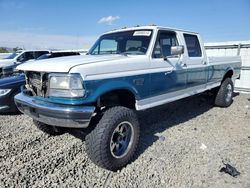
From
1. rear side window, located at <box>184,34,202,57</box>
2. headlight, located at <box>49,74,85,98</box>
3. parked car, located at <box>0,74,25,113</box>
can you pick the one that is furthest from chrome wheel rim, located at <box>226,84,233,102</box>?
parked car, located at <box>0,74,25,113</box>

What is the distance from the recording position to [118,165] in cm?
318

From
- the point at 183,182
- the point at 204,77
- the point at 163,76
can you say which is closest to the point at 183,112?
the point at 204,77

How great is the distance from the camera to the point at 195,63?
4.98 metres

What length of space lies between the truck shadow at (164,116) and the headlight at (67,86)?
1.46 metres

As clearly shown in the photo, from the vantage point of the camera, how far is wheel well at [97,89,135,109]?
3.34 m

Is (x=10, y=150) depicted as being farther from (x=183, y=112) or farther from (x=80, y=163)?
(x=183, y=112)

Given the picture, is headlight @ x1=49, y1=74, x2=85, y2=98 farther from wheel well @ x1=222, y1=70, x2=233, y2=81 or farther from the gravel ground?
wheel well @ x1=222, y1=70, x2=233, y2=81

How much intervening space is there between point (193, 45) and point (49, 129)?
3.62 m

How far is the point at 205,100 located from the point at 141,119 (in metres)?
3.16

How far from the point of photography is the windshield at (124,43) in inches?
155

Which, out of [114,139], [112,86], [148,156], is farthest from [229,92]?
[112,86]

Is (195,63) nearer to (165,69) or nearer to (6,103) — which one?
(165,69)

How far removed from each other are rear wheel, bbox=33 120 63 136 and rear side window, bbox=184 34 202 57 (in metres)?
3.12

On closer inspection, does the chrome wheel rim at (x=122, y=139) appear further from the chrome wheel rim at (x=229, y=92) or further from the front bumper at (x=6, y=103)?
the chrome wheel rim at (x=229, y=92)
